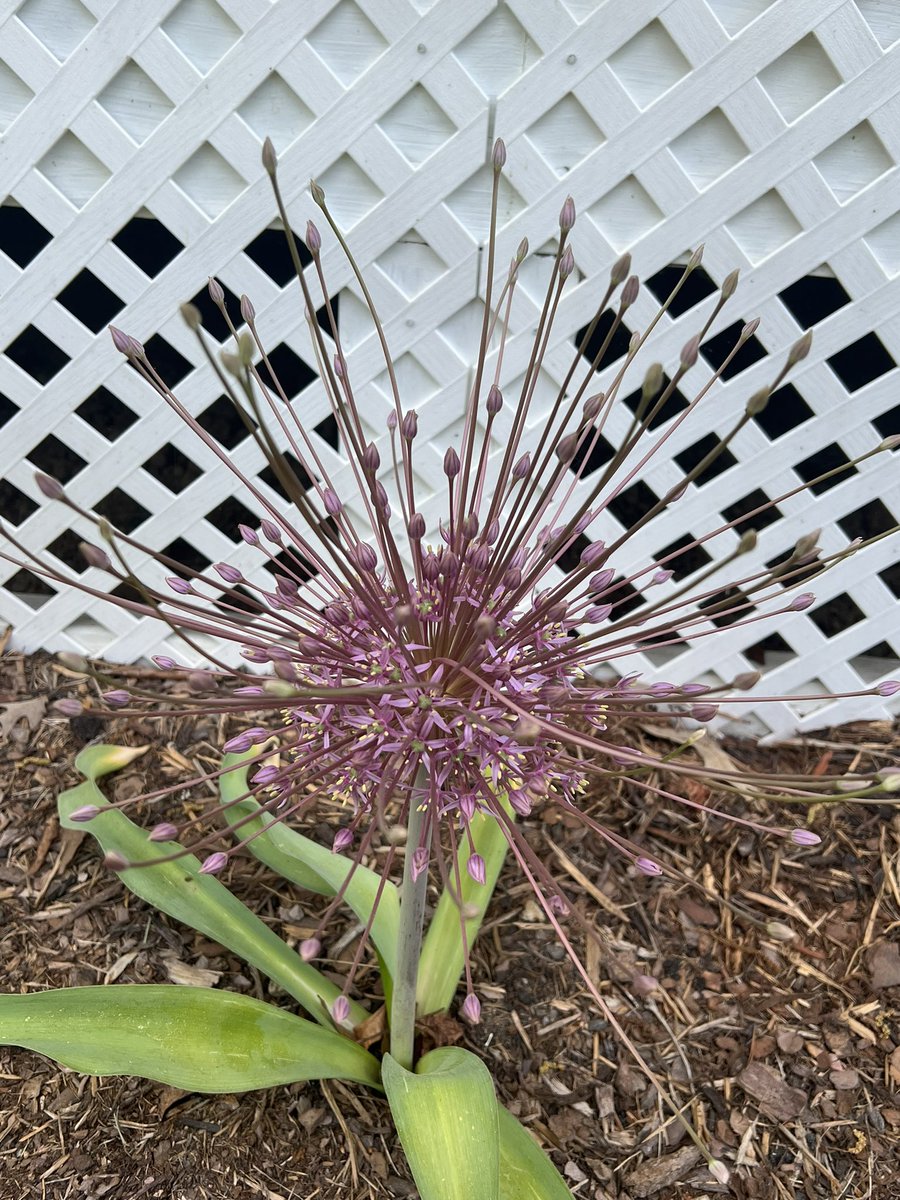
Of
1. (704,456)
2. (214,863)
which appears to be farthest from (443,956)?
(704,456)

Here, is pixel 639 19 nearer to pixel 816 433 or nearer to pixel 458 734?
pixel 816 433

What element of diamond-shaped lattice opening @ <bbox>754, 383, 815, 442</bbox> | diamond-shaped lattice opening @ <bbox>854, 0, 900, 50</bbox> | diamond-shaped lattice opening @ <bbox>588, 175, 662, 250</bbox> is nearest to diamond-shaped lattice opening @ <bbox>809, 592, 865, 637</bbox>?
diamond-shaped lattice opening @ <bbox>754, 383, 815, 442</bbox>

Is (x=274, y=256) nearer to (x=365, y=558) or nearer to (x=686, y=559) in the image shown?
(x=686, y=559)

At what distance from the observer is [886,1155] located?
129 centimetres

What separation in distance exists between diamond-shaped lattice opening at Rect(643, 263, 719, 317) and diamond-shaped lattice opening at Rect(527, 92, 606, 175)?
0.52m

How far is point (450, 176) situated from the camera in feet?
4.84

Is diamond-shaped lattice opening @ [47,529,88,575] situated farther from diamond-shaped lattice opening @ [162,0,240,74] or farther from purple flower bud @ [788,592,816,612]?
purple flower bud @ [788,592,816,612]

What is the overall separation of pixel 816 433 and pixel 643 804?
2.71ft

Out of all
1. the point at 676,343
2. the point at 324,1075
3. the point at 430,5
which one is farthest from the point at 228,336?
the point at 324,1075

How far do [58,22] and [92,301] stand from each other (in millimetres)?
860

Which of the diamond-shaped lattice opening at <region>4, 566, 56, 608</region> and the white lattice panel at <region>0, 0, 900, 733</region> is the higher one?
the white lattice panel at <region>0, 0, 900, 733</region>

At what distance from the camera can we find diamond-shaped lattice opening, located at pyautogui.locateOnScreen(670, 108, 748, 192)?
1.43m

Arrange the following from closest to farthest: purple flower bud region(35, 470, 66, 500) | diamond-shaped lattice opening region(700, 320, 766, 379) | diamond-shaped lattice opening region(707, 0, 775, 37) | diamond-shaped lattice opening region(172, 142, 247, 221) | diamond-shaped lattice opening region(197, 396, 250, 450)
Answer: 1. purple flower bud region(35, 470, 66, 500)
2. diamond-shaped lattice opening region(707, 0, 775, 37)
3. diamond-shaped lattice opening region(172, 142, 247, 221)
4. diamond-shaped lattice opening region(700, 320, 766, 379)
5. diamond-shaped lattice opening region(197, 396, 250, 450)

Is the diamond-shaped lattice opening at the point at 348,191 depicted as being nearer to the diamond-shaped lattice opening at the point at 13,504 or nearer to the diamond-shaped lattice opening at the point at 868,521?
the diamond-shaped lattice opening at the point at 13,504
